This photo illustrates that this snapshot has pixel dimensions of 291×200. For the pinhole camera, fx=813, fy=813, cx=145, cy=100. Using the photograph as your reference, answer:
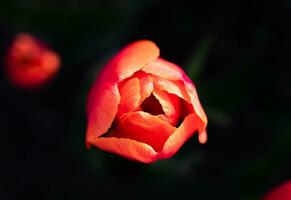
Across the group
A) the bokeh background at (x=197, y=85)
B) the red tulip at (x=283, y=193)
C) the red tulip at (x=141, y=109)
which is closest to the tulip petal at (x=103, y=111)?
the red tulip at (x=141, y=109)

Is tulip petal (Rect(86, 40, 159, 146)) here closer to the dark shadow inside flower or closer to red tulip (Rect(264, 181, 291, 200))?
the dark shadow inside flower

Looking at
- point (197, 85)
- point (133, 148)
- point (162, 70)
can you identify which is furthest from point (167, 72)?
point (197, 85)

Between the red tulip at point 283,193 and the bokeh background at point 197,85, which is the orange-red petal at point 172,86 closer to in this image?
the red tulip at point 283,193

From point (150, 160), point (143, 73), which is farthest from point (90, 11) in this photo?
point (150, 160)

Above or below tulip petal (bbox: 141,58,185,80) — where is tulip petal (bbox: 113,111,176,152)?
below

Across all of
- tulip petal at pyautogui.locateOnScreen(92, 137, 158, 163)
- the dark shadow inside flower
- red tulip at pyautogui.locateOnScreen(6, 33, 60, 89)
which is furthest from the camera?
red tulip at pyautogui.locateOnScreen(6, 33, 60, 89)

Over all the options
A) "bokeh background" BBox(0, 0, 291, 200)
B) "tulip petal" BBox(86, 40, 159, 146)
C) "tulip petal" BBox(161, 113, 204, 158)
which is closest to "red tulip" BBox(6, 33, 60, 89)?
"bokeh background" BBox(0, 0, 291, 200)

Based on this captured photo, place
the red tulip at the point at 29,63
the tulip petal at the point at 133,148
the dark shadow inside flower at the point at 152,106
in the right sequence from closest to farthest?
the tulip petal at the point at 133,148 < the dark shadow inside flower at the point at 152,106 < the red tulip at the point at 29,63
